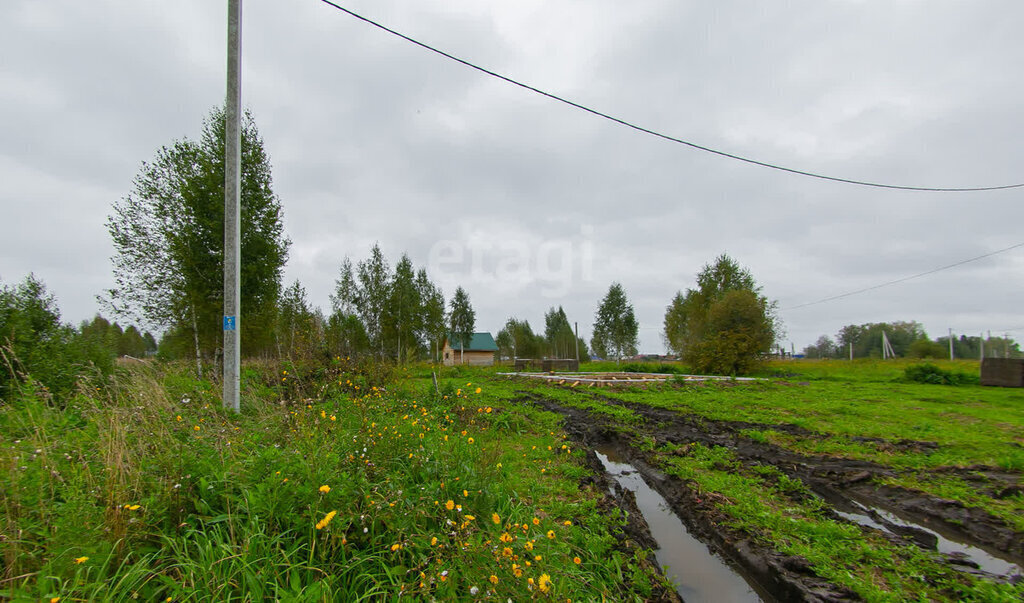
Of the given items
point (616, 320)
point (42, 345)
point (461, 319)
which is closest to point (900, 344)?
point (616, 320)

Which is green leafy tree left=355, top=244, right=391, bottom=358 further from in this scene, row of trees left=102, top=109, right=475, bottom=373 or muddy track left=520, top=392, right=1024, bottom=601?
muddy track left=520, top=392, right=1024, bottom=601

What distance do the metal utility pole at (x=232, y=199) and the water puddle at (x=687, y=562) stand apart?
530cm

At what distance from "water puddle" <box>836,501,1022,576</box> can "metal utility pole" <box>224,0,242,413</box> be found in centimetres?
723

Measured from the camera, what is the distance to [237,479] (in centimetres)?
238

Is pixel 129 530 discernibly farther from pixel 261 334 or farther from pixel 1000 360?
pixel 1000 360

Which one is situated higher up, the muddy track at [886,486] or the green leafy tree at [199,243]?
the green leafy tree at [199,243]

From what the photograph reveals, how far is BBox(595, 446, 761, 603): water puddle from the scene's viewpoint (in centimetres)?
284

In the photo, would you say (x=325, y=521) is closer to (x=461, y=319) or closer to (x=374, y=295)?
(x=374, y=295)

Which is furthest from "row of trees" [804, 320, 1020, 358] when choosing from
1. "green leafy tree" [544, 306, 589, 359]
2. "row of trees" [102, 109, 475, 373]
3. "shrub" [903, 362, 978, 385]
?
"row of trees" [102, 109, 475, 373]

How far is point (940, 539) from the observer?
11.5ft

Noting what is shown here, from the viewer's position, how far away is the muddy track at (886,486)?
3490 millimetres

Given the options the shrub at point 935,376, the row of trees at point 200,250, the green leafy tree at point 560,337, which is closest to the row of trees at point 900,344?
the shrub at point 935,376

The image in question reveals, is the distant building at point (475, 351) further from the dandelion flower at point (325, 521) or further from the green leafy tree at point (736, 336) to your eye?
the dandelion flower at point (325, 521)

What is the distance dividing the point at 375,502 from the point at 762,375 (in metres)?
23.9
